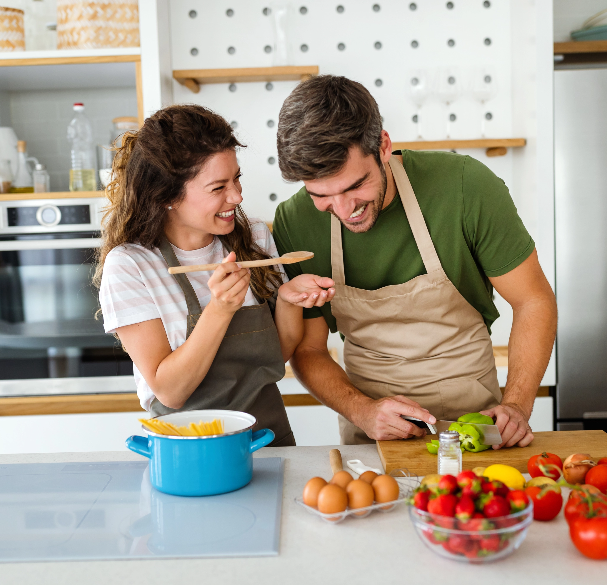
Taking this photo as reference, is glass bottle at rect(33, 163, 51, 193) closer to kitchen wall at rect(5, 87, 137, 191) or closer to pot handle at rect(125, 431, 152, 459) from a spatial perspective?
kitchen wall at rect(5, 87, 137, 191)

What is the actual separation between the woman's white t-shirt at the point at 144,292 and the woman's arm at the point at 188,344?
28mm

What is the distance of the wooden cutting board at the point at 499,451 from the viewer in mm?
1169

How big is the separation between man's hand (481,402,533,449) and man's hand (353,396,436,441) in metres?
0.13

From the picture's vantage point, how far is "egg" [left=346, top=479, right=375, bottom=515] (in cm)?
95

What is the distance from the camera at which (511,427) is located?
1.22m

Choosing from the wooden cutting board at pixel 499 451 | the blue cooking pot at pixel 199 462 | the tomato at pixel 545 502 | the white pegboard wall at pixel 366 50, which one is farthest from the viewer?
the white pegboard wall at pixel 366 50

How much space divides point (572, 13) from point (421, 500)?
2.66 m

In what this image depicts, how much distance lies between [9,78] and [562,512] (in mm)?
2491

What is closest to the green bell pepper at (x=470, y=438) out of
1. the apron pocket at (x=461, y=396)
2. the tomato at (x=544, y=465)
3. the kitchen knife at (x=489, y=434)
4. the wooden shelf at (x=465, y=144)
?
the kitchen knife at (x=489, y=434)

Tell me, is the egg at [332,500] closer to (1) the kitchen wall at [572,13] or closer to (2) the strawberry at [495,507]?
(2) the strawberry at [495,507]

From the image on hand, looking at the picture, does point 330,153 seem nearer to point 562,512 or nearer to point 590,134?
point 562,512

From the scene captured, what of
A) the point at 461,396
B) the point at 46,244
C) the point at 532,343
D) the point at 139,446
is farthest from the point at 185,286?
the point at 46,244

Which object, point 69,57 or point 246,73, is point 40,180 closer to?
point 69,57

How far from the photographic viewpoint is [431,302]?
1.53 metres
